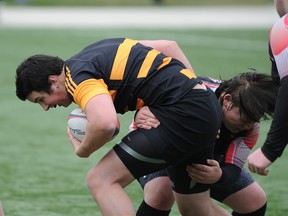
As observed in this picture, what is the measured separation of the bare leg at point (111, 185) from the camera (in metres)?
4.54

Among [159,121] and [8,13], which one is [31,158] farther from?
[8,13]

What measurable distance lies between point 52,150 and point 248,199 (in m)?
4.00

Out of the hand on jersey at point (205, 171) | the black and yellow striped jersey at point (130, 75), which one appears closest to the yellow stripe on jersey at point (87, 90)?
the black and yellow striped jersey at point (130, 75)

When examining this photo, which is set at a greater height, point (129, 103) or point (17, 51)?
point (129, 103)

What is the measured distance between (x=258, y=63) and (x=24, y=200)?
31.3ft

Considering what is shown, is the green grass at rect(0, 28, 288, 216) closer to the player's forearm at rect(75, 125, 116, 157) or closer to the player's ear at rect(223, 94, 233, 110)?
the player's ear at rect(223, 94, 233, 110)

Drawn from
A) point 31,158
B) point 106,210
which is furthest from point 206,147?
point 31,158

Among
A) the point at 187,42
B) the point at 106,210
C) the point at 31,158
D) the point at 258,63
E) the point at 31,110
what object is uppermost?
the point at 106,210

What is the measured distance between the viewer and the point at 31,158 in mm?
8695

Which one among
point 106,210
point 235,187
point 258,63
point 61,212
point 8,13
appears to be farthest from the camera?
point 8,13

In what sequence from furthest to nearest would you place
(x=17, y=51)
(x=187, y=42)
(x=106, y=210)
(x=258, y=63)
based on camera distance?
(x=187, y=42), (x=17, y=51), (x=258, y=63), (x=106, y=210)

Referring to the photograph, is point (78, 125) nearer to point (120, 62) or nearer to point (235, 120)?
point (120, 62)

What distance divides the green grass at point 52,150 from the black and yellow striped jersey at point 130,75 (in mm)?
2148

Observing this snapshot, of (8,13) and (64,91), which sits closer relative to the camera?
(64,91)
